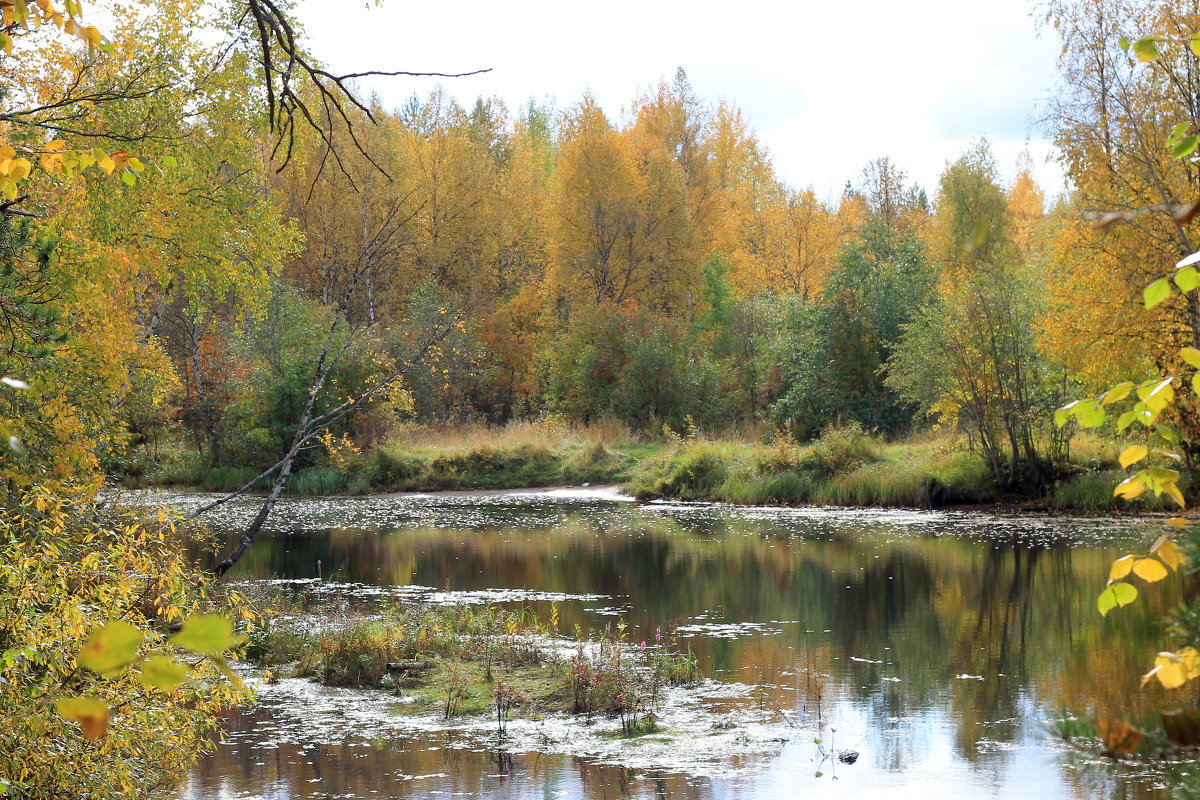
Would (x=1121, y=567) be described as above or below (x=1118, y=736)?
above

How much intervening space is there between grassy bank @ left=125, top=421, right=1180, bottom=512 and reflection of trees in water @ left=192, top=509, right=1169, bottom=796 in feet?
9.62

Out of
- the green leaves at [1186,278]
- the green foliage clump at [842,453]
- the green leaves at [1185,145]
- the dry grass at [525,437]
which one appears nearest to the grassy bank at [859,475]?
the green foliage clump at [842,453]

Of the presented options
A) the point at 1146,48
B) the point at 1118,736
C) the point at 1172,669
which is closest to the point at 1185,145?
the point at 1146,48

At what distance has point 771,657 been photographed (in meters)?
10.4

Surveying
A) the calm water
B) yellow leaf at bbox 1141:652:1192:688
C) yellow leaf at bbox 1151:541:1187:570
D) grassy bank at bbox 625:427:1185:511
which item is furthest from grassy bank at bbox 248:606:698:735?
grassy bank at bbox 625:427:1185:511

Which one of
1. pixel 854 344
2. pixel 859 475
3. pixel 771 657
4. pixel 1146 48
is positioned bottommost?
pixel 771 657

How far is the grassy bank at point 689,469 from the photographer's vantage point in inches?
845

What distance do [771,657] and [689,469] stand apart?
50.2 ft

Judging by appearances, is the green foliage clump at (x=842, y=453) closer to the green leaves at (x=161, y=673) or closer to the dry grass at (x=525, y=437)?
the dry grass at (x=525, y=437)

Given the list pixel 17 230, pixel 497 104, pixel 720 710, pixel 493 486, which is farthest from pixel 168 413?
pixel 497 104

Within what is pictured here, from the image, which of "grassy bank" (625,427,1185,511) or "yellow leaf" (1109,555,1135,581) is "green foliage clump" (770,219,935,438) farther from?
"yellow leaf" (1109,555,1135,581)

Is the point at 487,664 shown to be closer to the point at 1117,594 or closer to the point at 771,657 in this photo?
the point at 771,657

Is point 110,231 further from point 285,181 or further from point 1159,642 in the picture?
point 285,181

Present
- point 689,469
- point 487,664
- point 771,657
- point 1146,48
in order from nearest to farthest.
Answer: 1. point 1146,48
2. point 487,664
3. point 771,657
4. point 689,469
